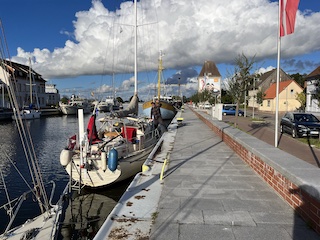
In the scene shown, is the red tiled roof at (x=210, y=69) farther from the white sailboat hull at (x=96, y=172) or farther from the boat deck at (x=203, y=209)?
the boat deck at (x=203, y=209)

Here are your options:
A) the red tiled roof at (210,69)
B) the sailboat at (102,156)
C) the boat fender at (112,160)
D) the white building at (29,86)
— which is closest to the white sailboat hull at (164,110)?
the white building at (29,86)

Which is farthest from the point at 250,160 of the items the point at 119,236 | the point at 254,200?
the point at 119,236

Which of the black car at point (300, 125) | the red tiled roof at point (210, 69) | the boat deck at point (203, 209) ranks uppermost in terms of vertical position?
the red tiled roof at point (210, 69)

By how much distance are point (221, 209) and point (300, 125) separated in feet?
43.0

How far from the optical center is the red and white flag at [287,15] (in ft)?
26.6

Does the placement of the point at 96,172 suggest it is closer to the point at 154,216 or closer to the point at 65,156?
the point at 65,156

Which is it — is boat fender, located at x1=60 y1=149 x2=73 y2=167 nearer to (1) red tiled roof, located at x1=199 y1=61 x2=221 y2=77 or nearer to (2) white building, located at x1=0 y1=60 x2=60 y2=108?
(2) white building, located at x1=0 y1=60 x2=60 y2=108

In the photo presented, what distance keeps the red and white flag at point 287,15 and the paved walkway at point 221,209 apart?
178 inches

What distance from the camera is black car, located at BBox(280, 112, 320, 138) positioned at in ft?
49.9

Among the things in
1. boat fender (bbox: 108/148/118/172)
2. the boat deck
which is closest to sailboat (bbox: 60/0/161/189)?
boat fender (bbox: 108/148/118/172)

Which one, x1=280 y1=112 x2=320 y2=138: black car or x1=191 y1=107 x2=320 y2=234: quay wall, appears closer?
x1=191 y1=107 x2=320 y2=234: quay wall

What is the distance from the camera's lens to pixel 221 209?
4402mm

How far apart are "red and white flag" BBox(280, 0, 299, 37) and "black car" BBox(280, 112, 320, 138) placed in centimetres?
839

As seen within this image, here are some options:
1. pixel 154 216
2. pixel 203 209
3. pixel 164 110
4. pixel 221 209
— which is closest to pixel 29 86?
pixel 164 110
